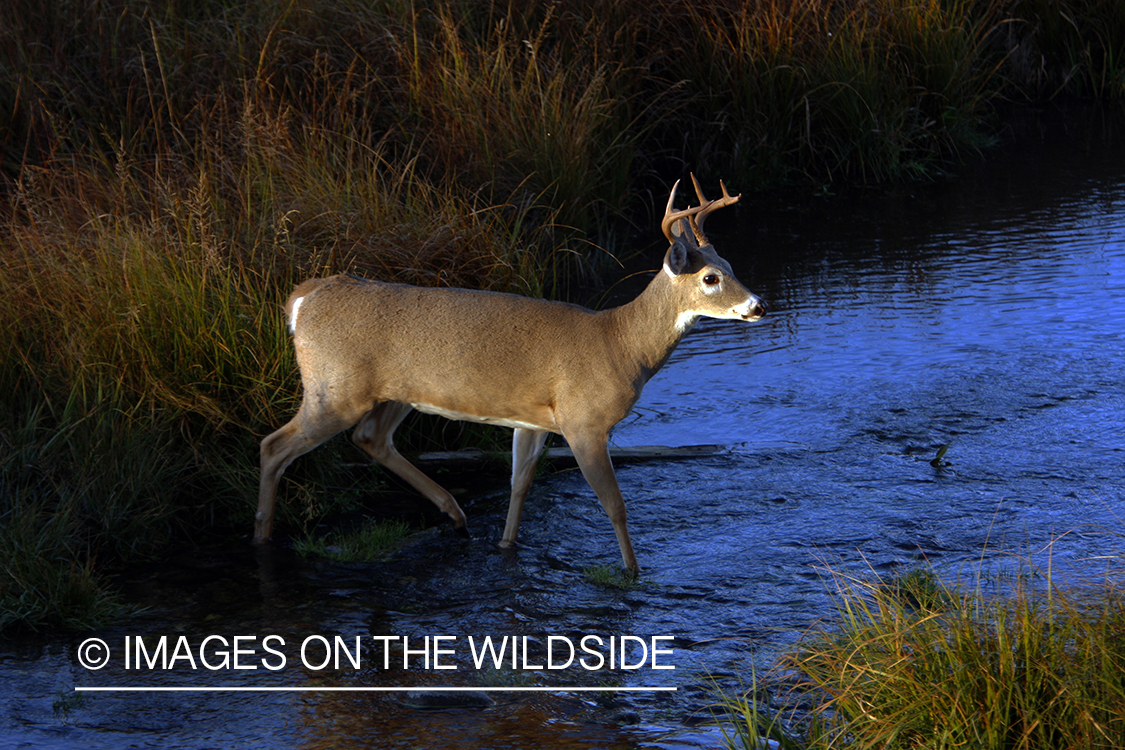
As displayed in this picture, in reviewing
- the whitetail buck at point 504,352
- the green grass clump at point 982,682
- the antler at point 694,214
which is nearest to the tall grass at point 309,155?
the whitetail buck at point 504,352

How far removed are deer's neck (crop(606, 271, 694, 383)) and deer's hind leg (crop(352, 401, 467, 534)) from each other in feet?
3.89

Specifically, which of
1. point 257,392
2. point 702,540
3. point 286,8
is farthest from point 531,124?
point 702,540

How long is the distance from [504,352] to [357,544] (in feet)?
3.86

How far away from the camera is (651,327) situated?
5.93 m

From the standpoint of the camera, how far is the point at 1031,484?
6402mm

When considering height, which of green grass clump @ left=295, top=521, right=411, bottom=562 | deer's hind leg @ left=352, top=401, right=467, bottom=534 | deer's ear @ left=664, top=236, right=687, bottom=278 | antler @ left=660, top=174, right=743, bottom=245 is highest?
antler @ left=660, top=174, right=743, bottom=245

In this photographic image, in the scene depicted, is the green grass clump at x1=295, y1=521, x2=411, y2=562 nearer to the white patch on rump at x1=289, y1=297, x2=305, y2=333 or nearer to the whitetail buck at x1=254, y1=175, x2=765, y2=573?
the whitetail buck at x1=254, y1=175, x2=765, y2=573

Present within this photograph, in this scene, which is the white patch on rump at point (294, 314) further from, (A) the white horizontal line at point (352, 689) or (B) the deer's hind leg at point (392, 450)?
(A) the white horizontal line at point (352, 689)

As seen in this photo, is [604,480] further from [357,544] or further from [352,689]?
[352,689]

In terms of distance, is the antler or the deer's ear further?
the deer's ear

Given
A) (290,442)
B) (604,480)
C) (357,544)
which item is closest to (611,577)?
(604,480)

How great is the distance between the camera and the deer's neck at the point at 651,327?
5914 millimetres

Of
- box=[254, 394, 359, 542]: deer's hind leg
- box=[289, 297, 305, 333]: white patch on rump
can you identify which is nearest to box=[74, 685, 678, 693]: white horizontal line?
box=[254, 394, 359, 542]: deer's hind leg

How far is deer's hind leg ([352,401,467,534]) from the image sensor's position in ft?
21.0
